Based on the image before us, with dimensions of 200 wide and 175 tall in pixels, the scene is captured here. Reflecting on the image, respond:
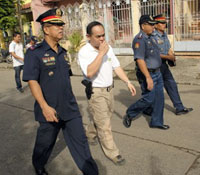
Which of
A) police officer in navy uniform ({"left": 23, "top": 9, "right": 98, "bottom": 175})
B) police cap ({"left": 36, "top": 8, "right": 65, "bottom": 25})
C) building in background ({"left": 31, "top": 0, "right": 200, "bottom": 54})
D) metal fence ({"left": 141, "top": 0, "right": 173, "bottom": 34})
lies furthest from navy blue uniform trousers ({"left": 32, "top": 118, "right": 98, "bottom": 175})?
metal fence ({"left": 141, "top": 0, "right": 173, "bottom": 34})

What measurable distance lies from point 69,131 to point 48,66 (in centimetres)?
73

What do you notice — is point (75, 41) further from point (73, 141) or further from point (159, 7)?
point (73, 141)

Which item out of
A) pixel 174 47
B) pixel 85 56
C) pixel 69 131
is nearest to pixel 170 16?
pixel 174 47

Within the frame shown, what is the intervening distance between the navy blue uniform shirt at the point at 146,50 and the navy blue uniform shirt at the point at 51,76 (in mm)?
1360

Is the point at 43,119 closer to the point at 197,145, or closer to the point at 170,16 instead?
the point at 197,145

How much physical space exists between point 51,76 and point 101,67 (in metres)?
0.79

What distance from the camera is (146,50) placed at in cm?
376

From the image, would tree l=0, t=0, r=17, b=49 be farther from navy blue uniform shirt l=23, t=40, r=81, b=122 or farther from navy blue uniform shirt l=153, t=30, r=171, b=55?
navy blue uniform shirt l=23, t=40, r=81, b=122

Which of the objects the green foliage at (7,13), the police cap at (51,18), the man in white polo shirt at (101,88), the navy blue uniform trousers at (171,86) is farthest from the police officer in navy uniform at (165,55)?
the green foliage at (7,13)

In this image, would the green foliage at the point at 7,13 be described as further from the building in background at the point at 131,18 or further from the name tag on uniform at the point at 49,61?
the name tag on uniform at the point at 49,61

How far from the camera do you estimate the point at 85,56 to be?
3053 millimetres

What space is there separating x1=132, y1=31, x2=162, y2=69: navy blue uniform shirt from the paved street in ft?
3.56

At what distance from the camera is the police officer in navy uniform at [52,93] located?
96.7 inches

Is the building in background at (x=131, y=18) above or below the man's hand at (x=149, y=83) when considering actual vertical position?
above
